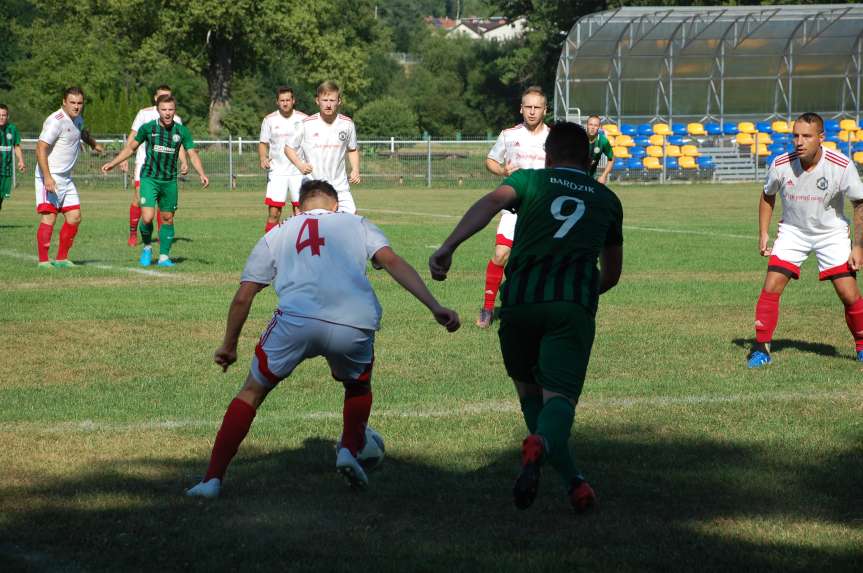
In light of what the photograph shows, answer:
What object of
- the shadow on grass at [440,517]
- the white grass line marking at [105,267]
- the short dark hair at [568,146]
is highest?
the short dark hair at [568,146]

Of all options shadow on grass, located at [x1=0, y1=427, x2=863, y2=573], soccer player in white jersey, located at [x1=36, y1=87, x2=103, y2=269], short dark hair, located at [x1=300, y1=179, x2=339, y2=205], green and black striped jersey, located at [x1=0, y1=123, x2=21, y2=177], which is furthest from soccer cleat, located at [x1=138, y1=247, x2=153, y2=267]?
short dark hair, located at [x1=300, y1=179, x2=339, y2=205]

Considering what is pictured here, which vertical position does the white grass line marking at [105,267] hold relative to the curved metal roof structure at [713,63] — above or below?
below

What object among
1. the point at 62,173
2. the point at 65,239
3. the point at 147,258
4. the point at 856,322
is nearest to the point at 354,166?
the point at 147,258

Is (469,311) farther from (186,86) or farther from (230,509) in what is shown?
(186,86)

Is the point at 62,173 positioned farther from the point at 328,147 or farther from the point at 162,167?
the point at 328,147

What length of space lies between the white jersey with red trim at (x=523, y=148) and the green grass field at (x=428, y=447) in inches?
62.3

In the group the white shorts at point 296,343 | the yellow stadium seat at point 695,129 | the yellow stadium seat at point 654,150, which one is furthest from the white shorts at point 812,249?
the yellow stadium seat at point 695,129

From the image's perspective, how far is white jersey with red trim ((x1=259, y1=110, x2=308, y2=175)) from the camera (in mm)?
19000

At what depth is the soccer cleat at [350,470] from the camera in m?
5.70

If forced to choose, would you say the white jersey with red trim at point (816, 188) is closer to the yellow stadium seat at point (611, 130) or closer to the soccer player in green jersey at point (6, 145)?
the soccer player in green jersey at point (6, 145)

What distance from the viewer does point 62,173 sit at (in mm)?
15781

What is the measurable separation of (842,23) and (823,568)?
4401 centimetres

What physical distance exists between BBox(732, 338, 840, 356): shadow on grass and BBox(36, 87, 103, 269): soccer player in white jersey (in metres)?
8.87

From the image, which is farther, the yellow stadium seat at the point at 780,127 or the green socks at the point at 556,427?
the yellow stadium seat at the point at 780,127
